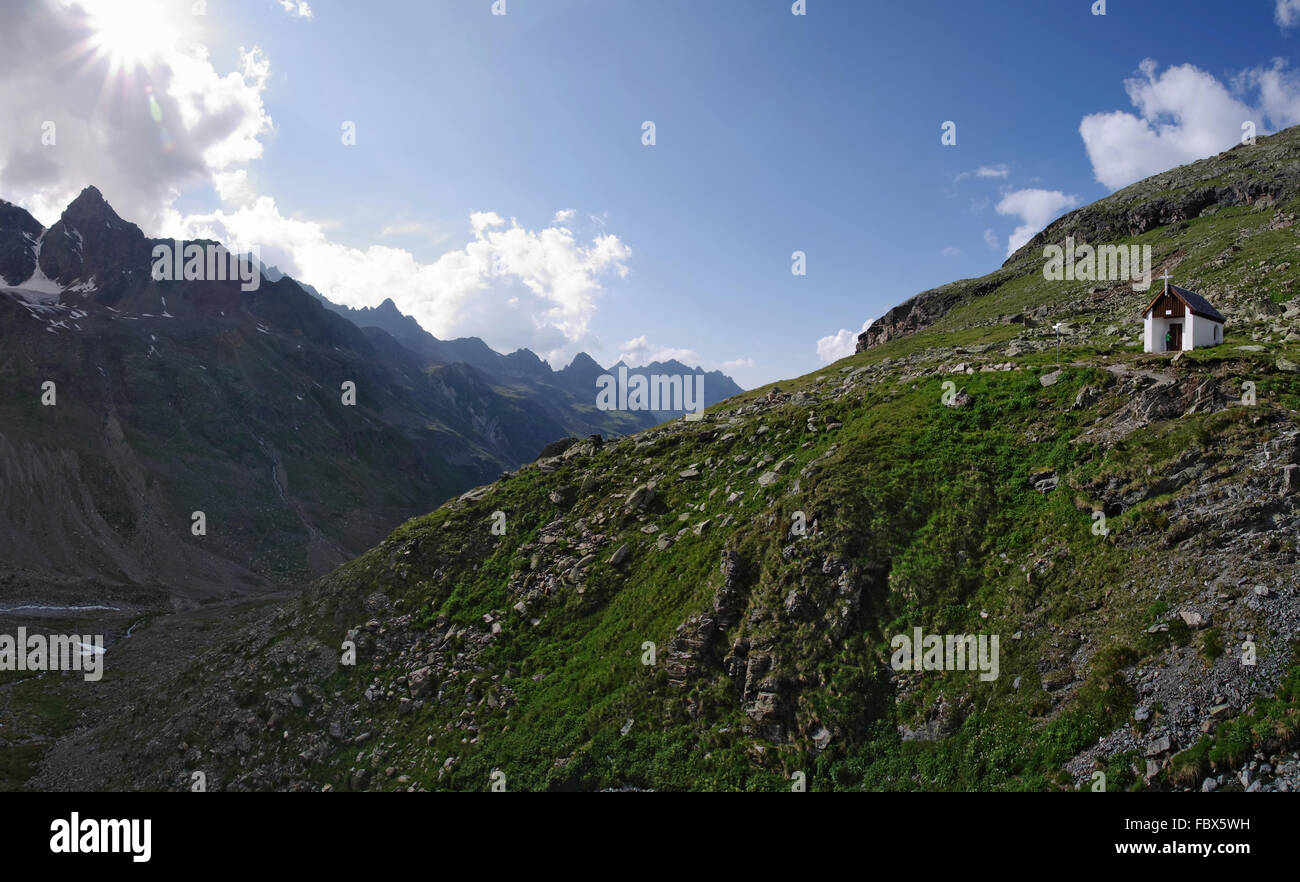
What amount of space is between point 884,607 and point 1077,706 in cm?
737

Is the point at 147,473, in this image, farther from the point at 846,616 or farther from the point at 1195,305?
the point at 1195,305

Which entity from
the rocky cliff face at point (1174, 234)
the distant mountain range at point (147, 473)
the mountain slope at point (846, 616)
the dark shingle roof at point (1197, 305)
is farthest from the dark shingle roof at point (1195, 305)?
the distant mountain range at point (147, 473)

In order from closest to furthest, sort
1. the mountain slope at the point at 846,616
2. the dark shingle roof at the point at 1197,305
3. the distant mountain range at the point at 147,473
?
the mountain slope at the point at 846,616 < the dark shingle roof at the point at 1197,305 < the distant mountain range at the point at 147,473

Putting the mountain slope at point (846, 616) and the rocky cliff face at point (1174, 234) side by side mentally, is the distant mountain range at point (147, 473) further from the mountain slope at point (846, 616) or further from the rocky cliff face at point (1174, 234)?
the rocky cliff face at point (1174, 234)

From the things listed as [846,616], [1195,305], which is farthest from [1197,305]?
[846,616]

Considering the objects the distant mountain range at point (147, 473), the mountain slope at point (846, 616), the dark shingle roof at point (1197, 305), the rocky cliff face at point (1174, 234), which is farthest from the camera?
the distant mountain range at point (147, 473)

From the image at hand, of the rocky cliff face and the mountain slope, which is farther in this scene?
the rocky cliff face

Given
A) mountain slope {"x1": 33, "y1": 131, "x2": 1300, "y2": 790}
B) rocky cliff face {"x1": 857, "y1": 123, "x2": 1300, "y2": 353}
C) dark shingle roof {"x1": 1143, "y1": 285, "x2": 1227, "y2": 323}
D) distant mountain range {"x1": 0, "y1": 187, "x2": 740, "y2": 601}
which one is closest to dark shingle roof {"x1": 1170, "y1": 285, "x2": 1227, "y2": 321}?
dark shingle roof {"x1": 1143, "y1": 285, "x2": 1227, "y2": 323}

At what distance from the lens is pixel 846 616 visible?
2478cm

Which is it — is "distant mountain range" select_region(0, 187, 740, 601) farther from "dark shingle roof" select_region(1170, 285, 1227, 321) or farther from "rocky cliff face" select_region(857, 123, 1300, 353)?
"rocky cliff face" select_region(857, 123, 1300, 353)

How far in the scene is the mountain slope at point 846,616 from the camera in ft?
61.6

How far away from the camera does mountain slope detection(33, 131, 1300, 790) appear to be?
18.8 m
